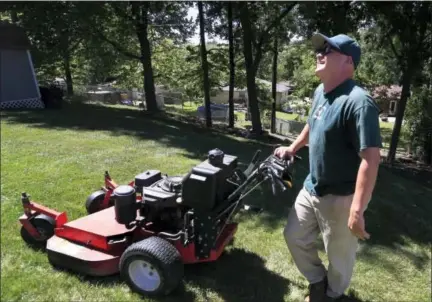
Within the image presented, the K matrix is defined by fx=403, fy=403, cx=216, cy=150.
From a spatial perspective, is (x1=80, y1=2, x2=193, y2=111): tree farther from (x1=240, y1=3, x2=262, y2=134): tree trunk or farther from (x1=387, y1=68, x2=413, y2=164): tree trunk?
(x1=387, y1=68, x2=413, y2=164): tree trunk

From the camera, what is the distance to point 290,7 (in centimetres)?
1241

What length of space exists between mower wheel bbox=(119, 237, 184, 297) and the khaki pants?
0.79 metres

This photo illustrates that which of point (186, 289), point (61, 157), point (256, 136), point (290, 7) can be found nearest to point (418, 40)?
point (290, 7)

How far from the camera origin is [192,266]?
3186 millimetres

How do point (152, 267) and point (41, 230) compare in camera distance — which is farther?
point (41, 230)

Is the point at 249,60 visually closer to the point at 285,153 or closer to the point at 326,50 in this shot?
the point at 285,153

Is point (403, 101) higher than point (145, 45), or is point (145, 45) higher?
point (145, 45)

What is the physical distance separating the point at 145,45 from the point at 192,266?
13104mm

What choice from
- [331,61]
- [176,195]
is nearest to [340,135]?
[331,61]

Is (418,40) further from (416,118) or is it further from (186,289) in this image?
(186,289)

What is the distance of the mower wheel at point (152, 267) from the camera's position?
2611 mm

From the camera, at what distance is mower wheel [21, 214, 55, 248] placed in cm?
308

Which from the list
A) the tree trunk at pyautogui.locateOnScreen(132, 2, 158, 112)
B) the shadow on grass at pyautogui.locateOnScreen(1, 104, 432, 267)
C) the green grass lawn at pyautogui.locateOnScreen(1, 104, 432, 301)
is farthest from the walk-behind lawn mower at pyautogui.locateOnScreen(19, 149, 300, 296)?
the tree trunk at pyautogui.locateOnScreen(132, 2, 158, 112)

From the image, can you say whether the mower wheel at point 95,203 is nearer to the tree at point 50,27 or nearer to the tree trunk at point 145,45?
the tree at point 50,27
